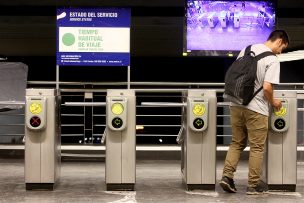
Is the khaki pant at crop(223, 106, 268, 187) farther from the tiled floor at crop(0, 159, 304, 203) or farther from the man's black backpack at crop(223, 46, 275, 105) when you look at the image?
the tiled floor at crop(0, 159, 304, 203)

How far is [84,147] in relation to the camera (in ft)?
27.6

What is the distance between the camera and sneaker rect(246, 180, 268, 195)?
527 centimetres

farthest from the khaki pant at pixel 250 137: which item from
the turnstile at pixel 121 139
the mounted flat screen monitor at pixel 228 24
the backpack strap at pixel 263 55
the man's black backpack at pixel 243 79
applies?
the mounted flat screen monitor at pixel 228 24

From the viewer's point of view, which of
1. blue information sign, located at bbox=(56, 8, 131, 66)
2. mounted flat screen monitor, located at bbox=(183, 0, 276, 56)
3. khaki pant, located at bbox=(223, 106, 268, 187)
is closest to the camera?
khaki pant, located at bbox=(223, 106, 268, 187)

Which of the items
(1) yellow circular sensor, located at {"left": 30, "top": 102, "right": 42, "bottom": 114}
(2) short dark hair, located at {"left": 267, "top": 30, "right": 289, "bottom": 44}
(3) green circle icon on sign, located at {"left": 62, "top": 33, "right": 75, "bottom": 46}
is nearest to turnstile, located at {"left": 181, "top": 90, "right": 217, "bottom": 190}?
(2) short dark hair, located at {"left": 267, "top": 30, "right": 289, "bottom": 44}

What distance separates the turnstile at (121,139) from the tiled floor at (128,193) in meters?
0.17

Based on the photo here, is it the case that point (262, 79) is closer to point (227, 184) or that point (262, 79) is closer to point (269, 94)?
point (269, 94)

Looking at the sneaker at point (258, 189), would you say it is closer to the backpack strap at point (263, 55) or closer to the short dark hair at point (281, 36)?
the backpack strap at point (263, 55)

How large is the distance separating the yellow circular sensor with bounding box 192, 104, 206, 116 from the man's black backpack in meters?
0.29

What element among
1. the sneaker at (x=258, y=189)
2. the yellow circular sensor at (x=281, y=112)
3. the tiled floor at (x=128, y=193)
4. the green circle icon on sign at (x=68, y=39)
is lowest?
the tiled floor at (x=128, y=193)

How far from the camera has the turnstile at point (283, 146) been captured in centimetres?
536

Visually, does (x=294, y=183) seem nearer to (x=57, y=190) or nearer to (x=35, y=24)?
(x=57, y=190)

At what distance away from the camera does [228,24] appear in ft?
28.3

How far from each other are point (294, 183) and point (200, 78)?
14.3m
